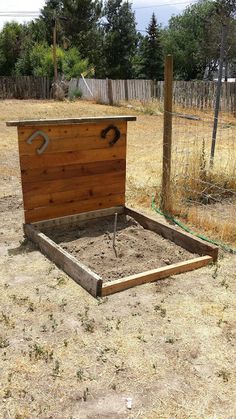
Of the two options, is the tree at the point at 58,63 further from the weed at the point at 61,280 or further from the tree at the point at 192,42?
the weed at the point at 61,280

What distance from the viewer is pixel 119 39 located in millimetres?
46688

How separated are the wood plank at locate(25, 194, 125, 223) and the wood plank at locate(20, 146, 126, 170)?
48 cm

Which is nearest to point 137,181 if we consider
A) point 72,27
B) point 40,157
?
point 40,157

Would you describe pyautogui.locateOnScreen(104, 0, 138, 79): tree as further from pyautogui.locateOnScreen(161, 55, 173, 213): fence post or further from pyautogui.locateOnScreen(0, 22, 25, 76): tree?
pyautogui.locateOnScreen(161, 55, 173, 213): fence post

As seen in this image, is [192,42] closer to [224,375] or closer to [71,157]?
[71,157]

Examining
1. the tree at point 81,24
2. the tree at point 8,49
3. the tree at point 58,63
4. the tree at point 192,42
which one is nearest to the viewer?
the tree at point 58,63

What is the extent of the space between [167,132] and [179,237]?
1.68 meters

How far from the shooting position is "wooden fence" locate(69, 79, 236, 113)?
1777 centimetres

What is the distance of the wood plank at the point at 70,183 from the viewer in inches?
183

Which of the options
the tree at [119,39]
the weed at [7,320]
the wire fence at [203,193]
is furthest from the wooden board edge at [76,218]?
the tree at [119,39]

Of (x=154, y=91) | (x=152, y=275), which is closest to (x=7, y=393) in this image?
(x=152, y=275)

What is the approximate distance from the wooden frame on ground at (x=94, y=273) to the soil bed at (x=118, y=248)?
0.07 metres

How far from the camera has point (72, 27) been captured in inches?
1718

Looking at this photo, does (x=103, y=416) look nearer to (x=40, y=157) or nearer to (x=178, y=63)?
(x=40, y=157)
